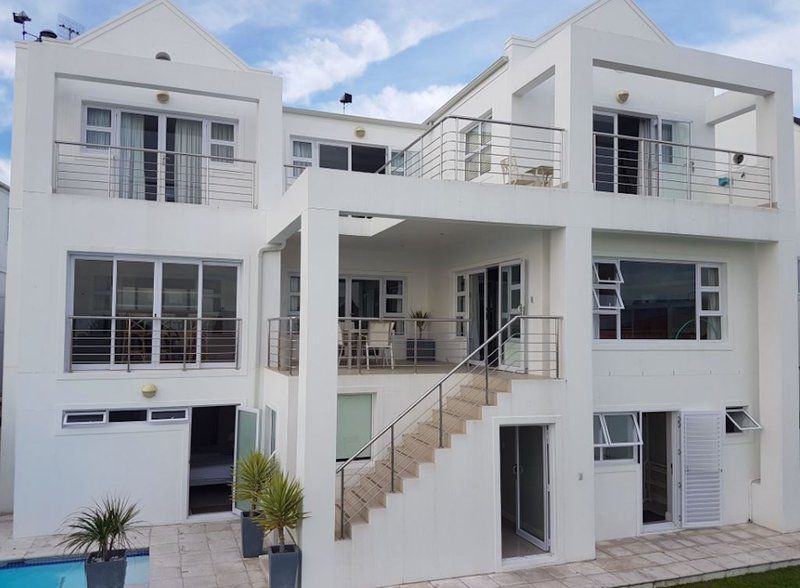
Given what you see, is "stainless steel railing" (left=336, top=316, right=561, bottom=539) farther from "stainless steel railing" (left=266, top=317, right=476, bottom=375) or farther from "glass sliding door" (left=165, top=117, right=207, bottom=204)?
"glass sliding door" (left=165, top=117, right=207, bottom=204)

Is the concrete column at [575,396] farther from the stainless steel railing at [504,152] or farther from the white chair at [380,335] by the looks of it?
the white chair at [380,335]

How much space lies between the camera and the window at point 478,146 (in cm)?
1292

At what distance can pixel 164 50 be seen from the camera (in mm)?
13758

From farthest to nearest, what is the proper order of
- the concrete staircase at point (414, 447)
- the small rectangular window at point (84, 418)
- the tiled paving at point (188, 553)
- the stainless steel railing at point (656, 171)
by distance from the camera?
the stainless steel railing at point (656, 171) < the small rectangular window at point (84, 418) < the concrete staircase at point (414, 447) < the tiled paving at point (188, 553)

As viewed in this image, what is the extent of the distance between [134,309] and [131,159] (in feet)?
11.5

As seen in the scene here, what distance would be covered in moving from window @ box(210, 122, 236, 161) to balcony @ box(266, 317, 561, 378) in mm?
4155

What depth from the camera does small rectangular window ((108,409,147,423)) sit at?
36.8 ft

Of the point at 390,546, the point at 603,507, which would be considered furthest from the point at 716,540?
the point at 390,546

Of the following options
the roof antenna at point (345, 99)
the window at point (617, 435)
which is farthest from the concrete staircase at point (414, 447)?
the roof antenna at point (345, 99)

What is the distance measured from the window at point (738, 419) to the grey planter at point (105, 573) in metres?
10.8

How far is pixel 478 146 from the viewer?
13438mm

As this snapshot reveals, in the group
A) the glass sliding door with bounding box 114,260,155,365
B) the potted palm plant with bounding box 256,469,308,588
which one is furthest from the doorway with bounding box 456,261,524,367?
the glass sliding door with bounding box 114,260,155,365

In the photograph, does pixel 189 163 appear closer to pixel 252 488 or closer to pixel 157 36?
pixel 157 36

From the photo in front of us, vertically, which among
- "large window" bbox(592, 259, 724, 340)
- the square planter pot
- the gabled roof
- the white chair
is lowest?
the square planter pot
